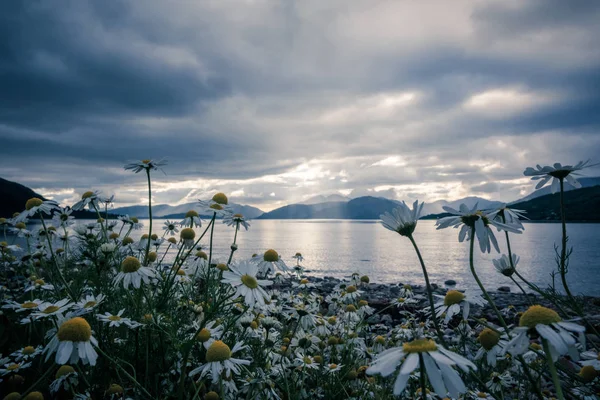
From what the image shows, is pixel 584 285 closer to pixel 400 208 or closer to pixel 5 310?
pixel 400 208

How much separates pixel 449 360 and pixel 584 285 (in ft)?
60.1

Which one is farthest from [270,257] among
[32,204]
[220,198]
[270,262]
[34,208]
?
[32,204]

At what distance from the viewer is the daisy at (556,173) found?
2797 mm

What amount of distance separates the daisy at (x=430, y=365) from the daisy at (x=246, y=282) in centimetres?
112

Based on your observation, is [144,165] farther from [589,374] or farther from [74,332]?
[589,374]

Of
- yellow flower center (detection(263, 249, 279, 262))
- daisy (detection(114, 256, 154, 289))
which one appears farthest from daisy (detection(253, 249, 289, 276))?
daisy (detection(114, 256, 154, 289))

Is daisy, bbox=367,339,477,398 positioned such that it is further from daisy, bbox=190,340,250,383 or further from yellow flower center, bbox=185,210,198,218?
yellow flower center, bbox=185,210,198,218

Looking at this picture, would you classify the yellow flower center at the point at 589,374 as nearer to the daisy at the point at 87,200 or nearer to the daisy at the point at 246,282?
the daisy at the point at 246,282

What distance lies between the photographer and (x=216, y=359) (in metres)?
2.32

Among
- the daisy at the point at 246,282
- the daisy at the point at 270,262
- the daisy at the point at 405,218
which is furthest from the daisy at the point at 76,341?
the daisy at the point at 405,218

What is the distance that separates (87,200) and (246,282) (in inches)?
119

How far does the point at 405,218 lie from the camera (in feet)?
6.47

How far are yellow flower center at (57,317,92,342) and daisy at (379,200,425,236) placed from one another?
1.81 m

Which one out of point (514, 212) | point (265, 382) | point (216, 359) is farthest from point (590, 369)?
point (216, 359)
